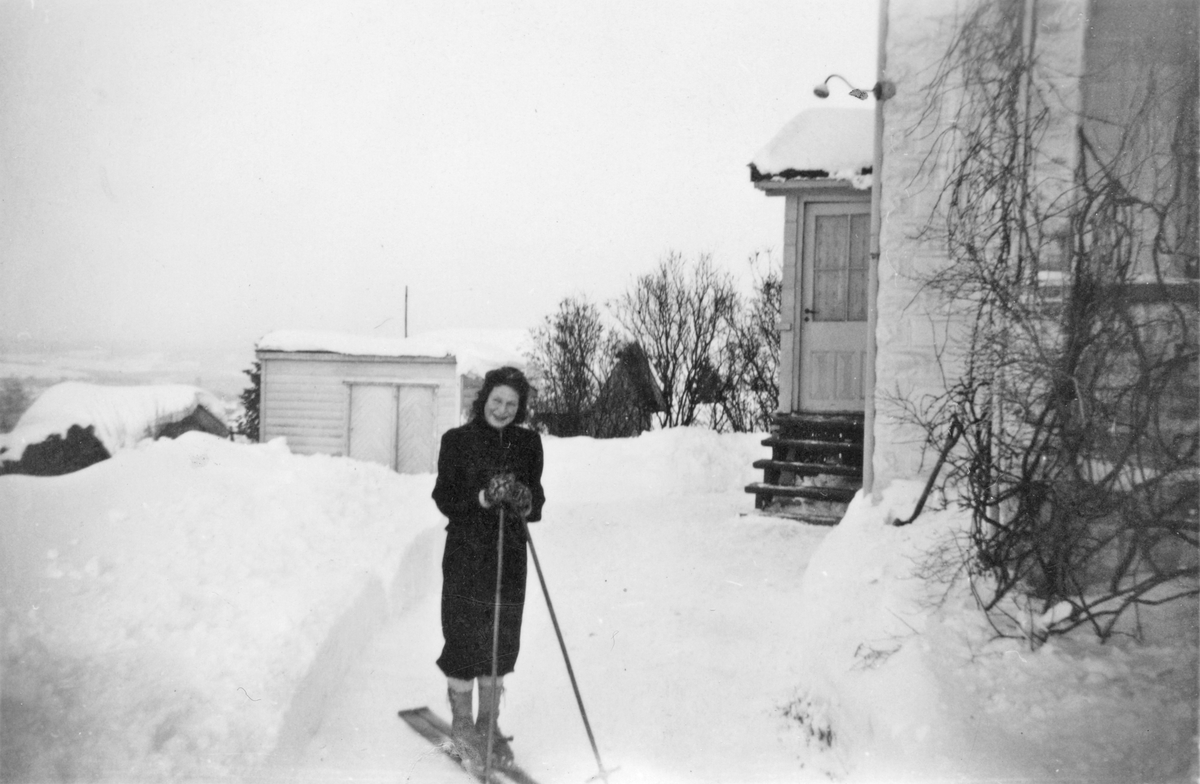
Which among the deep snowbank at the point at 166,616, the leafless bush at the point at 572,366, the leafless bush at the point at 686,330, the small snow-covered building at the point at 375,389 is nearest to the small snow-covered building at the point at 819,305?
the small snow-covered building at the point at 375,389

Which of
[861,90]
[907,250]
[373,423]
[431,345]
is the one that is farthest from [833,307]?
[373,423]

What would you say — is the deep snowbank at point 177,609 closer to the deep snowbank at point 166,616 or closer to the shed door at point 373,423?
the deep snowbank at point 166,616

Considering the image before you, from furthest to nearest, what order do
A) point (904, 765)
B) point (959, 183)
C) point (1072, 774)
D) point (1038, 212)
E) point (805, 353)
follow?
1. point (805, 353)
2. point (959, 183)
3. point (1038, 212)
4. point (904, 765)
5. point (1072, 774)

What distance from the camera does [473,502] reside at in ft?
10.3

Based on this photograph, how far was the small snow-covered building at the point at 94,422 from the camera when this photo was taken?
3.38m

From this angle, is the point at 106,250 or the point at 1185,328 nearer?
the point at 1185,328

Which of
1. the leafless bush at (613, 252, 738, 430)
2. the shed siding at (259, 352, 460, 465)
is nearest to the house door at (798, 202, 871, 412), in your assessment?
the shed siding at (259, 352, 460, 465)

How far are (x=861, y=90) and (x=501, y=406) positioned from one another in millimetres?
3431

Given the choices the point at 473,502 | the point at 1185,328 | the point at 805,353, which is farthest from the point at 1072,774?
the point at 805,353

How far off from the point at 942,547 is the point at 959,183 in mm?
2067

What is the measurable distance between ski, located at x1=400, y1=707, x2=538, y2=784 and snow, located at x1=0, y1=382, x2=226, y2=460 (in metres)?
2.00

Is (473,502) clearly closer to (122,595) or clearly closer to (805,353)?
(122,595)

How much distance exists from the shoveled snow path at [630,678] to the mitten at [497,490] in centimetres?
101

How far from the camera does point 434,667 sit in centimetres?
389
